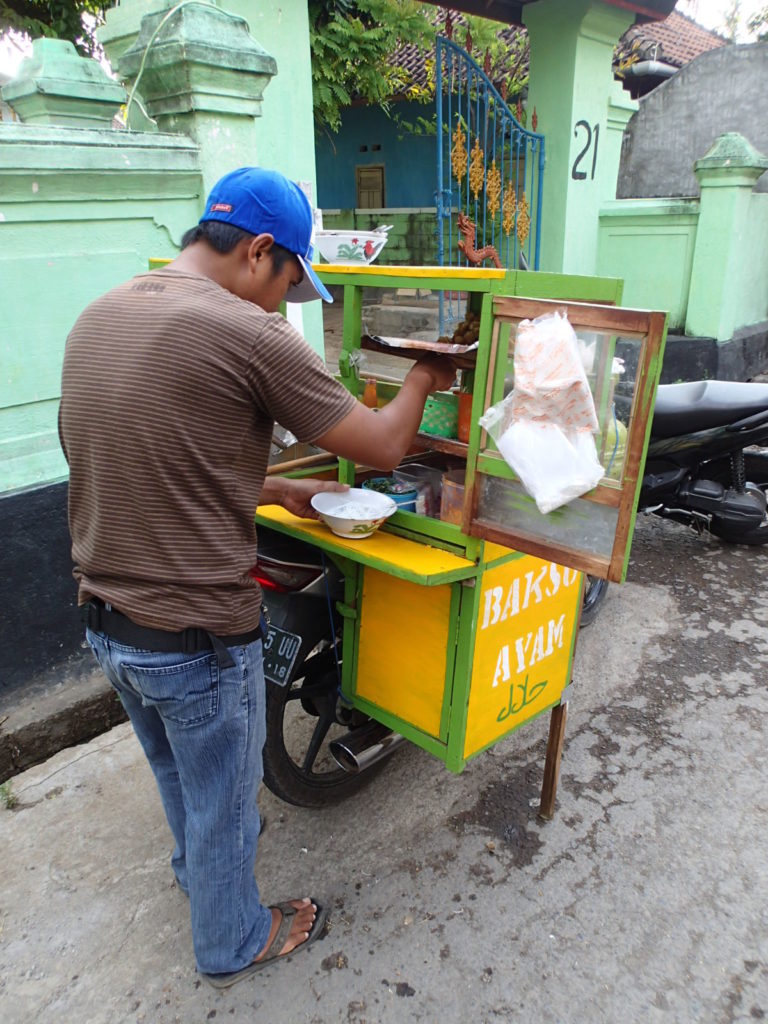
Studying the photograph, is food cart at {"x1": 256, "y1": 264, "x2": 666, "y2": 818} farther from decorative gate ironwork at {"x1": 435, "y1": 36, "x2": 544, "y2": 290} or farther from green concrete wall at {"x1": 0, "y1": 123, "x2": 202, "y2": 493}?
decorative gate ironwork at {"x1": 435, "y1": 36, "x2": 544, "y2": 290}

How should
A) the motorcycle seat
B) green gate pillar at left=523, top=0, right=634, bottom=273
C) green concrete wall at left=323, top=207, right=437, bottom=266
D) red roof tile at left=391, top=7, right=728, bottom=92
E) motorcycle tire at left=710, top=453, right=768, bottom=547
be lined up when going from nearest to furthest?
the motorcycle seat < motorcycle tire at left=710, top=453, right=768, bottom=547 < green gate pillar at left=523, top=0, right=634, bottom=273 < red roof tile at left=391, top=7, right=728, bottom=92 < green concrete wall at left=323, top=207, right=437, bottom=266

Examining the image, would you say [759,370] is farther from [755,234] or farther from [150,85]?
[150,85]

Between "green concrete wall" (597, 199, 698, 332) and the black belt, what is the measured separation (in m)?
5.96

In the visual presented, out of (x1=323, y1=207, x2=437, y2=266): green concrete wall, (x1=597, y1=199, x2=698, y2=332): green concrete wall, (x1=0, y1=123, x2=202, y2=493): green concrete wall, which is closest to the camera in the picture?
(x1=0, y1=123, x2=202, y2=493): green concrete wall

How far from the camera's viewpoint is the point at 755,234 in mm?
6777

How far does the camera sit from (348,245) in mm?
2809

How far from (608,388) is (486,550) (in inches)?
20.1

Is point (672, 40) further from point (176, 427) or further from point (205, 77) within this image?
point (176, 427)

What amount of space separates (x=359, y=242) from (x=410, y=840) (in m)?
2.11

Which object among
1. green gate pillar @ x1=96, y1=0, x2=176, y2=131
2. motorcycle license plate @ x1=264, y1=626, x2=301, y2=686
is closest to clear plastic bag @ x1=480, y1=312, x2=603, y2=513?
motorcycle license plate @ x1=264, y1=626, x2=301, y2=686

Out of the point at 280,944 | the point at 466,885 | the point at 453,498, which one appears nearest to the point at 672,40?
the point at 453,498

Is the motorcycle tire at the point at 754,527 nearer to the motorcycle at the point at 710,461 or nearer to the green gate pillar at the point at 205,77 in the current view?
the motorcycle at the point at 710,461

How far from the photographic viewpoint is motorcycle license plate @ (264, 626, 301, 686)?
2088 millimetres

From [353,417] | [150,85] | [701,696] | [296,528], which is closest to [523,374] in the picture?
[353,417]
